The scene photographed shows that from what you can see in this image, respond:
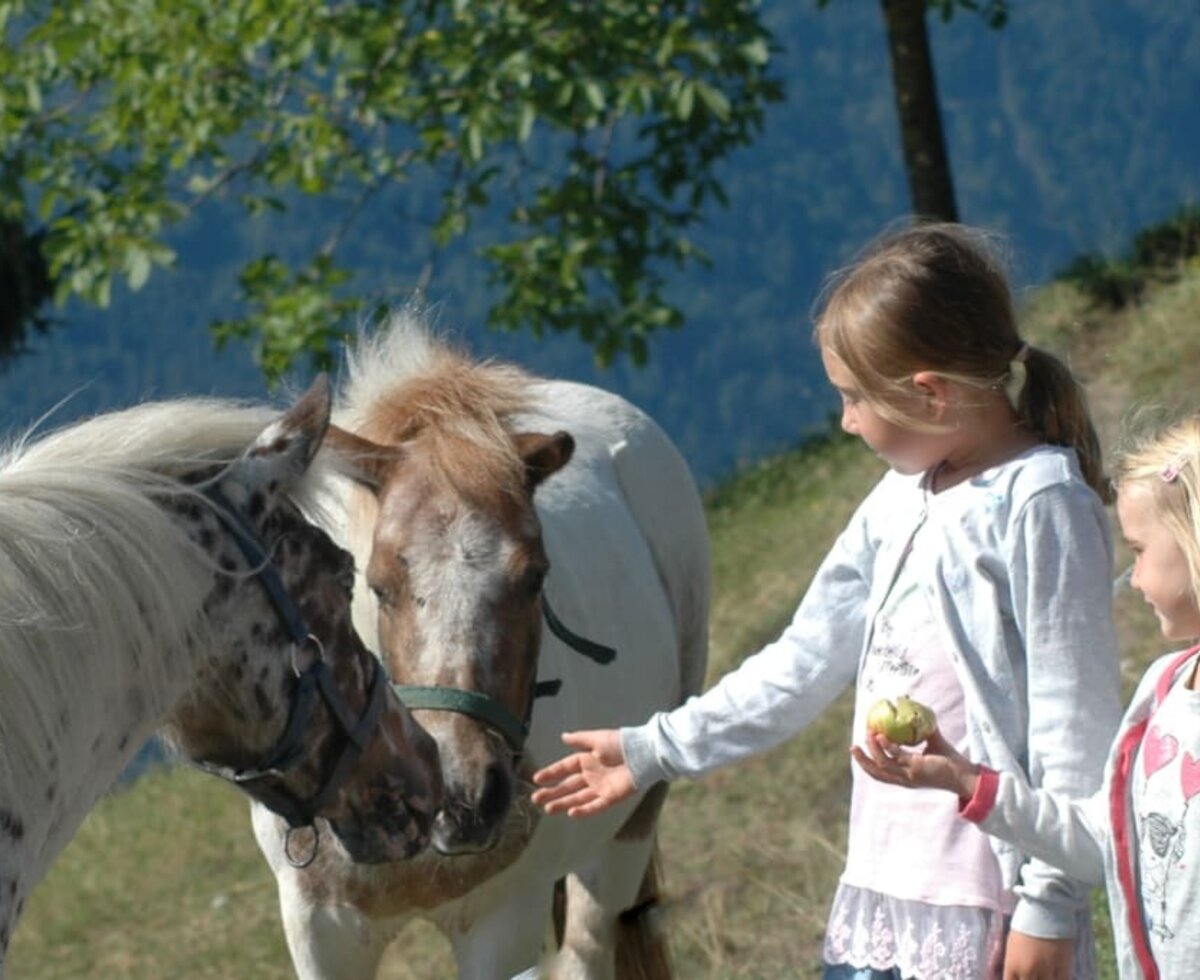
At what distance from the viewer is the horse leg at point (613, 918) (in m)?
5.43

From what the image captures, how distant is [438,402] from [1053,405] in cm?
145

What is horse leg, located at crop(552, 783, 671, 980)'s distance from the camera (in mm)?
5434

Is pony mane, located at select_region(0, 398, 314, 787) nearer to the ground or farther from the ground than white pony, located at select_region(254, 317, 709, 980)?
farther from the ground

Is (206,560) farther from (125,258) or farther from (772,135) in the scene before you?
(772,135)

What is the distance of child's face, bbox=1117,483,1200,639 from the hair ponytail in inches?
14.9

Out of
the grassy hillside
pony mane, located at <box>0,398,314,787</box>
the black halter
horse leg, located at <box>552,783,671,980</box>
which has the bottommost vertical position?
the grassy hillside

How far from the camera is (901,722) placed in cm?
Answer: 288

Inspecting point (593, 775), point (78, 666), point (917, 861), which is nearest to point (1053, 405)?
point (917, 861)

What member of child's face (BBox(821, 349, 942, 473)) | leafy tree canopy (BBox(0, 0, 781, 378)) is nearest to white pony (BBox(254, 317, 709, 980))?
child's face (BBox(821, 349, 942, 473))

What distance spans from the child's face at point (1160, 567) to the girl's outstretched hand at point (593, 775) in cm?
94

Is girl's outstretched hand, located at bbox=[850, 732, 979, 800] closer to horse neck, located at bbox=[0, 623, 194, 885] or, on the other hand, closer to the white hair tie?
the white hair tie

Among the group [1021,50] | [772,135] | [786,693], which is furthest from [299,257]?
[786,693]

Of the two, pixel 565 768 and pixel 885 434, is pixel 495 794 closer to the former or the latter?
pixel 565 768

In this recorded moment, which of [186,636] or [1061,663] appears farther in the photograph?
[1061,663]
